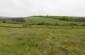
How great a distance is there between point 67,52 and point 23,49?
3.50 m

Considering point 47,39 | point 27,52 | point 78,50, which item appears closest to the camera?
point 27,52

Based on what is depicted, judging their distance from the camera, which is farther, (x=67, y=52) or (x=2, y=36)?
(x=2, y=36)

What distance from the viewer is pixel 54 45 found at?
16594mm

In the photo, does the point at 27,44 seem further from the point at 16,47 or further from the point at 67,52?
the point at 67,52

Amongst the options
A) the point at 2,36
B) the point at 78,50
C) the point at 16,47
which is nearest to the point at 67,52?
the point at 78,50

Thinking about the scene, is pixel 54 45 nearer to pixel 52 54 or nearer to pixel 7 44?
pixel 52 54

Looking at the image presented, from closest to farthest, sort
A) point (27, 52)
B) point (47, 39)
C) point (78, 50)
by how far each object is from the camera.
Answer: point (27, 52) → point (78, 50) → point (47, 39)

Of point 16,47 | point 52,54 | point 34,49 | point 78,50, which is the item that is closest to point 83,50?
point 78,50

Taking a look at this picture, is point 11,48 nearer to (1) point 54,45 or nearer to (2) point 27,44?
(2) point 27,44

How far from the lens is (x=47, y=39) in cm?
1773

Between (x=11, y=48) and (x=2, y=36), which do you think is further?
(x=2, y=36)

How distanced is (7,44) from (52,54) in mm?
4029

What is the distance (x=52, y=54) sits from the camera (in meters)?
15.1

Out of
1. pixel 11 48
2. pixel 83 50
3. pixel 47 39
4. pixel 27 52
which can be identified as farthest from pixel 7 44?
pixel 83 50
